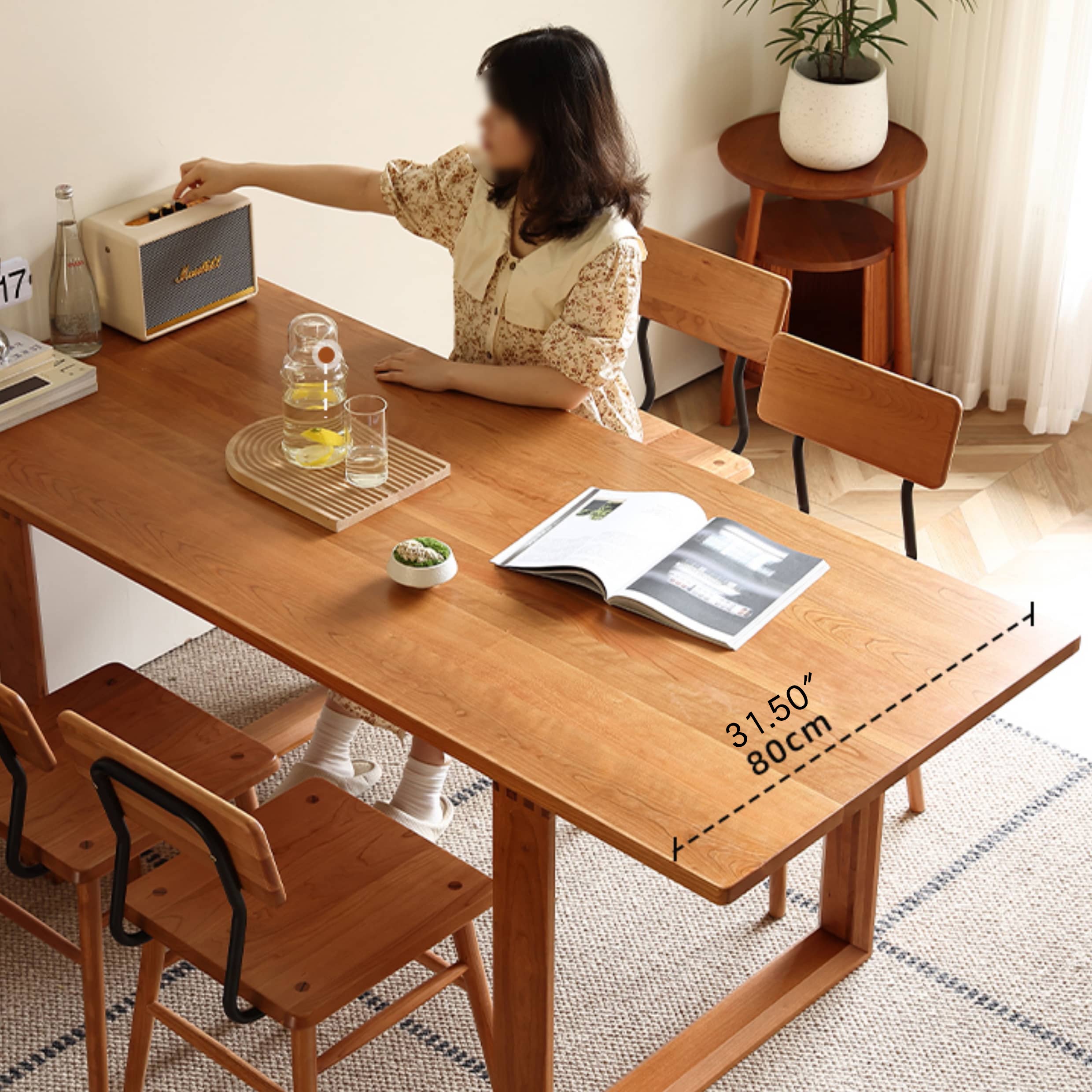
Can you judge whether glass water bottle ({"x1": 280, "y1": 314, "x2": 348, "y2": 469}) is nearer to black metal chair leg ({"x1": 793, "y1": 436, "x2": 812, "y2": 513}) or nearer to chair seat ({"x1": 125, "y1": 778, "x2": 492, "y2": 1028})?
chair seat ({"x1": 125, "y1": 778, "x2": 492, "y2": 1028})

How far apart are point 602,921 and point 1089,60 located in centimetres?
233

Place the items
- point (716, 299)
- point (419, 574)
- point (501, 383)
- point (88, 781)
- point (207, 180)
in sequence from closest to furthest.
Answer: point (419, 574) < point (88, 781) < point (501, 383) < point (207, 180) < point (716, 299)

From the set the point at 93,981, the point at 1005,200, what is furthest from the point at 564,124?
the point at 1005,200

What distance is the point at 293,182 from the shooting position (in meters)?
2.82

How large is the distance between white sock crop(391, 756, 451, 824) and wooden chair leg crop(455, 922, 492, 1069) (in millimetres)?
476

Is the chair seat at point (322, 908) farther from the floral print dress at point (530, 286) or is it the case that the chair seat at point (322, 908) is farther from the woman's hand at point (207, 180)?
the woman's hand at point (207, 180)

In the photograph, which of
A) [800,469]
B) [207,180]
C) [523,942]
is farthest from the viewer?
[800,469]

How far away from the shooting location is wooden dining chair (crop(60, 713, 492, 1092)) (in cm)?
175

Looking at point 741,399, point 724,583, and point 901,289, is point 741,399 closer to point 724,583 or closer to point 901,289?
point 724,583

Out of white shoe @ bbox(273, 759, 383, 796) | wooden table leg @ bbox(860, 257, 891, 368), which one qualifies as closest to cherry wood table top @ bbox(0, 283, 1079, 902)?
white shoe @ bbox(273, 759, 383, 796)

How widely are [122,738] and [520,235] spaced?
1.02 m

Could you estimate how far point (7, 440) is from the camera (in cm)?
243

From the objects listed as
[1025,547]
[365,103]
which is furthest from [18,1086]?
[1025,547]

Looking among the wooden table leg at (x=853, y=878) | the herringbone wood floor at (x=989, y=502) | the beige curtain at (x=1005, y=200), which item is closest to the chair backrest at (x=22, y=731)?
the wooden table leg at (x=853, y=878)
